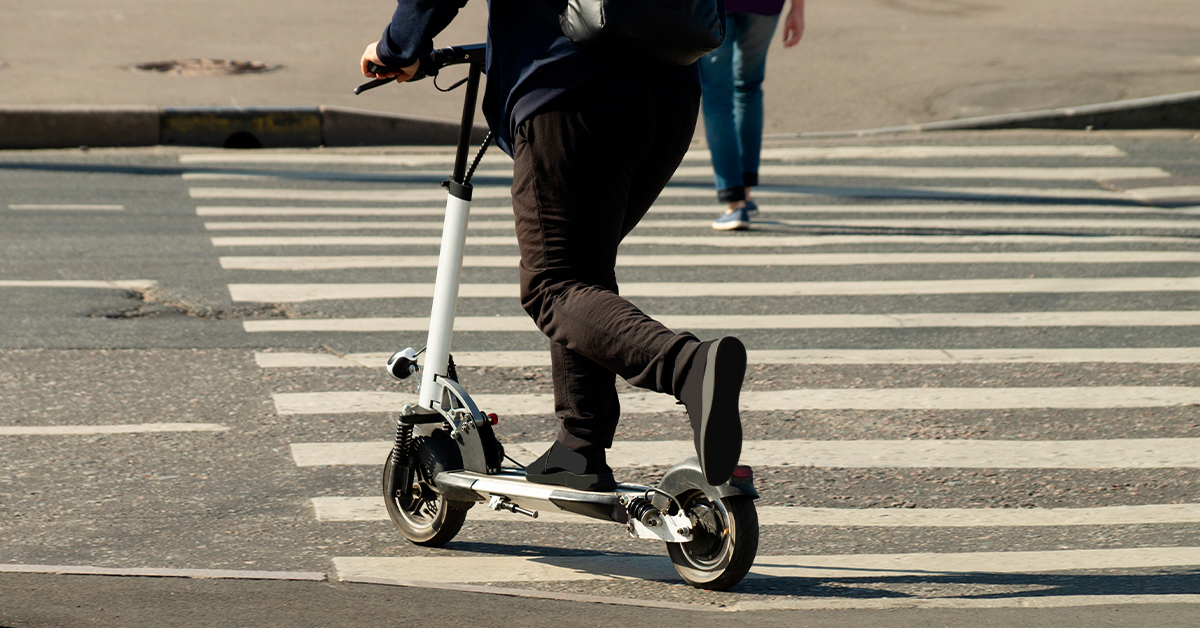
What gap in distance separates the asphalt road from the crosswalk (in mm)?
22

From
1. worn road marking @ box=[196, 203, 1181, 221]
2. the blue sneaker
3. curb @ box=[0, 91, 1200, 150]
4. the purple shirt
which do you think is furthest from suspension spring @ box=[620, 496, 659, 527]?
curb @ box=[0, 91, 1200, 150]

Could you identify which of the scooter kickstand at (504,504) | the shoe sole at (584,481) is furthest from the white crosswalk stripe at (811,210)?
the shoe sole at (584,481)

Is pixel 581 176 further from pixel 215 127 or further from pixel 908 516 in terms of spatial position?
pixel 215 127

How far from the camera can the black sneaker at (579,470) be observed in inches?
132

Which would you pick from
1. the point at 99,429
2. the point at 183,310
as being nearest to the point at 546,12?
the point at 99,429

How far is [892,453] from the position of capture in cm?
469

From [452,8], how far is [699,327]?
129 inches

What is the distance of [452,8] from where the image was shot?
129 inches

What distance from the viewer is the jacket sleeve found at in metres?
3.26

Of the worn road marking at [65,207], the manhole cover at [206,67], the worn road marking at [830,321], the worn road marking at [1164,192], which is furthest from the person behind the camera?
the manhole cover at [206,67]

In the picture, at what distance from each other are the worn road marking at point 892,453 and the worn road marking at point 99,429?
38 centimetres

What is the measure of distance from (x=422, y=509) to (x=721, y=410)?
1.13 m

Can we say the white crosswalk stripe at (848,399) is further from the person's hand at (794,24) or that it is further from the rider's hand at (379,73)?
the person's hand at (794,24)

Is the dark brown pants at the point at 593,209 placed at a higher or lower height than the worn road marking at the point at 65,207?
higher
